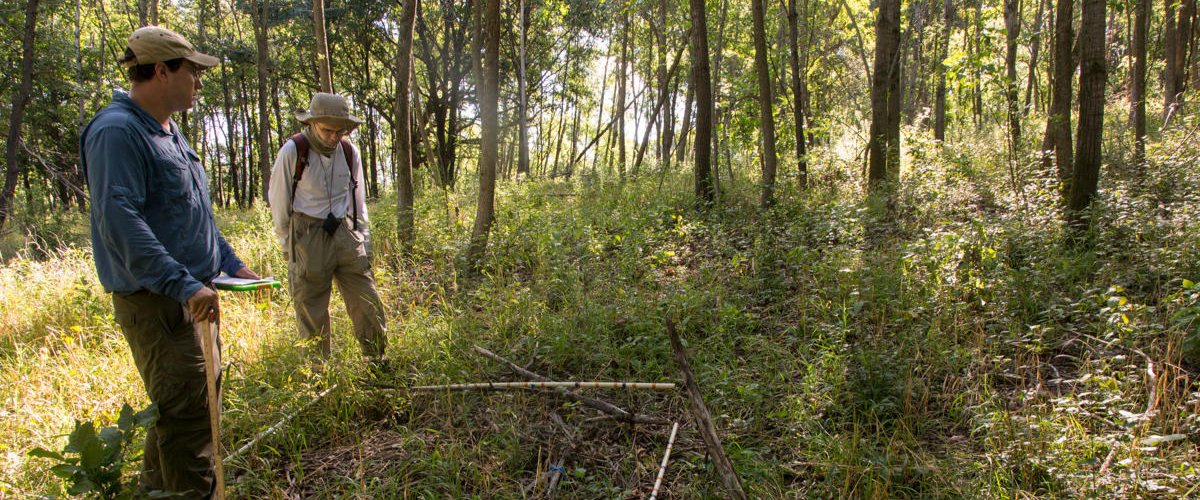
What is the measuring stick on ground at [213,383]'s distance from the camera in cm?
224

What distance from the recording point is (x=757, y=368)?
12.5ft

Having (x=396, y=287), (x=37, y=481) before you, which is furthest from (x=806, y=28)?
(x=37, y=481)

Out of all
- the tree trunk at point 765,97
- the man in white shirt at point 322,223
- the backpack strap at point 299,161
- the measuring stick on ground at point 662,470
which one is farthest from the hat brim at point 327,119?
the tree trunk at point 765,97

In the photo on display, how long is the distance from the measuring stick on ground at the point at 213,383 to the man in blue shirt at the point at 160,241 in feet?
0.19

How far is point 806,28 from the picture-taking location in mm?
14742

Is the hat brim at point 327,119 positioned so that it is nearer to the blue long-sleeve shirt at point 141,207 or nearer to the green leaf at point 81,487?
the blue long-sleeve shirt at point 141,207

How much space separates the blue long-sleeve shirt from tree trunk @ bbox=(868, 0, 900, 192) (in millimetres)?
8478

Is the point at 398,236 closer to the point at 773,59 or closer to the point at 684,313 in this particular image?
the point at 684,313

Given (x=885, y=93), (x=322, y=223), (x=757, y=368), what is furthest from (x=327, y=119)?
(x=885, y=93)

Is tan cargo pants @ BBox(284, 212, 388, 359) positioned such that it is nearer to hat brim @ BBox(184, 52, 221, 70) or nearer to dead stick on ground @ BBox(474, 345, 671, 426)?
dead stick on ground @ BBox(474, 345, 671, 426)

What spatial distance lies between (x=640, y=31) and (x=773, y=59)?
1106 cm

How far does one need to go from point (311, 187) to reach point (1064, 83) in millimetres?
7411

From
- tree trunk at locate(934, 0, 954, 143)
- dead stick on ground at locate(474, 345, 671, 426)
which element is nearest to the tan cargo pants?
dead stick on ground at locate(474, 345, 671, 426)

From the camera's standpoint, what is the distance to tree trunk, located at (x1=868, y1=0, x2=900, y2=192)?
8.37 metres
